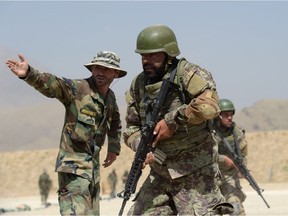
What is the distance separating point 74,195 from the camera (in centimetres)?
704

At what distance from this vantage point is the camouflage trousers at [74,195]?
7.01 metres

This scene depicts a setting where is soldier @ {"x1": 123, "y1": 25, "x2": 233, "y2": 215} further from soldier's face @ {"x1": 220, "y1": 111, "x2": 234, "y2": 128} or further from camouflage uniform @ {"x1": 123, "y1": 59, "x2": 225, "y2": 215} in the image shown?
soldier's face @ {"x1": 220, "y1": 111, "x2": 234, "y2": 128}

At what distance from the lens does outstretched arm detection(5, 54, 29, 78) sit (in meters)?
6.68

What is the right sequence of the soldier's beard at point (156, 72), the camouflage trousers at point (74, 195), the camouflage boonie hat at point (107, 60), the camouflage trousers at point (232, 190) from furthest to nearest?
the camouflage trousers at point (232, 190) → the camouflage boonie hat at point (107, 60) → the camouflage trousers at point (74, 195) → the soldier's beard at point (156, 72)

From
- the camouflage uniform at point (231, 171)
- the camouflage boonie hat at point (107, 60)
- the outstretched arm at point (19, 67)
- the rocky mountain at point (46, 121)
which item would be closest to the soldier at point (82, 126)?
the camouflage boonie hat at point (107, 60)

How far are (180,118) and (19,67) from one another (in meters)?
1.47

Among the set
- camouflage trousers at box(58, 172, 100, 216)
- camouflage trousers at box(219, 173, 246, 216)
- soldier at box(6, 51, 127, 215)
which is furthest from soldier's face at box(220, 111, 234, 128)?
camouflage trousers at box(58, 172, 100, 216)

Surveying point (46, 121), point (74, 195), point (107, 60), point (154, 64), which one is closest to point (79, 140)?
point (74, 195)

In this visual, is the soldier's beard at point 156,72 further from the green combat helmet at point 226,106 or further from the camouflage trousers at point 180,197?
the green combat helmet at point 226,106

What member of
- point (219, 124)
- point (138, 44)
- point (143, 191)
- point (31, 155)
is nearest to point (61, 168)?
point (143, 191)

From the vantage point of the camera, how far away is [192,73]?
21.9 feet

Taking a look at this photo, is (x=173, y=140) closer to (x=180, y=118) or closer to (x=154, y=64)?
(x=180, y=118)

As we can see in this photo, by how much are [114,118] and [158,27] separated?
1191mm

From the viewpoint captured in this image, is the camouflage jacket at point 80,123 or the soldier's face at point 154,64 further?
the camouflage jacket at point 80,123
